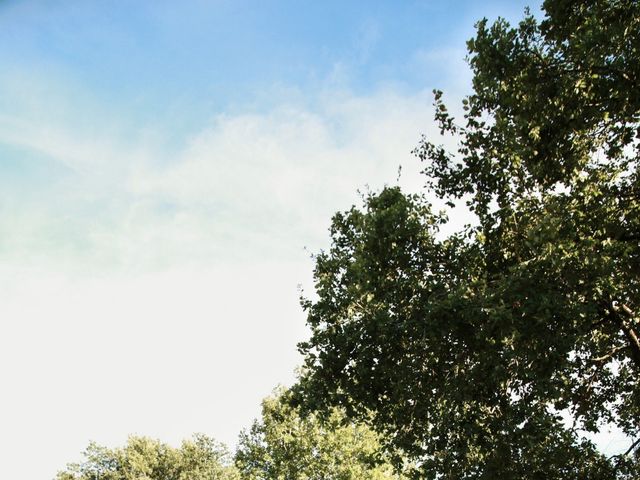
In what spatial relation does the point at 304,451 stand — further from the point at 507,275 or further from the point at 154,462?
the point at 154,462

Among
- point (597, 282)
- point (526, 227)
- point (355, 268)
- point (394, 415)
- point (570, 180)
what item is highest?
point (570, 180)

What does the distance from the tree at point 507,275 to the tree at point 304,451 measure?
22403mm

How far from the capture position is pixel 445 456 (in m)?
13.1

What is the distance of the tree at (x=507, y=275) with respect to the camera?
11219mm

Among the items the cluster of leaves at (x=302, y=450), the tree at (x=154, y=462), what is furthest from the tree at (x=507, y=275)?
the tree at (x=154, y=462)

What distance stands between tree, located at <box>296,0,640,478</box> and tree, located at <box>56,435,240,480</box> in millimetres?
67230

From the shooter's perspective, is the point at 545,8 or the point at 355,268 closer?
the point at 545,8

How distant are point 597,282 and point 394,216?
17.6 feet

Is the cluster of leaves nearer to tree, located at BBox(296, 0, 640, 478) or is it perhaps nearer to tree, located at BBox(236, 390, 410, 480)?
tree, located at BBox(236, 390, 410, 480)

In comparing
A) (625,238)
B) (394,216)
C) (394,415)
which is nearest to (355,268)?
(394,216)

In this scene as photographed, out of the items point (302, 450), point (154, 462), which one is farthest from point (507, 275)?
point (154, 462)

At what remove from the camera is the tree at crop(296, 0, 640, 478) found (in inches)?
442

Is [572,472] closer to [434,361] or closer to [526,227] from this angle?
[434,361]

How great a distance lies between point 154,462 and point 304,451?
48.1 metres
